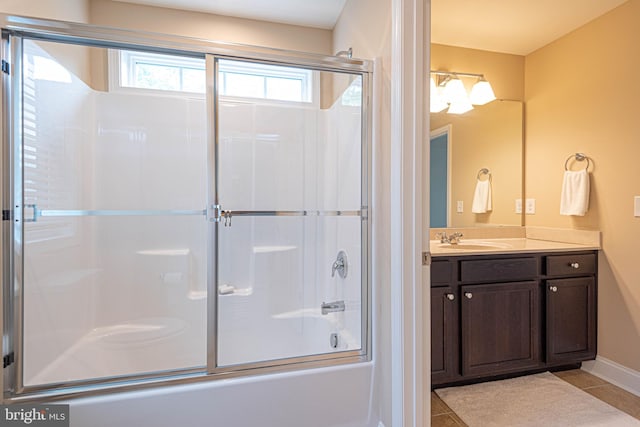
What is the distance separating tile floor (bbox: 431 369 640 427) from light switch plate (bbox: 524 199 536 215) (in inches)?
47.5

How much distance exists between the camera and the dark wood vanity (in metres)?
2.01

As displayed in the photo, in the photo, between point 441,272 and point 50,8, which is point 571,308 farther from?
point 50,8

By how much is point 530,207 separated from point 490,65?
4.05ft

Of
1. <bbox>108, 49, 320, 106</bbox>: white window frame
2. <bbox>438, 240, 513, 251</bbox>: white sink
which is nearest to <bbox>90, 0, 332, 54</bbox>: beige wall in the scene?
<bbox>108, 49, 320, 106</bbox>: white window frame

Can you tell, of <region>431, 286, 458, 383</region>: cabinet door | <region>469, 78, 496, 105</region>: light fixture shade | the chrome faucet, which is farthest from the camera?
<region>469, 78, 496, 105</region>: light fixture shade

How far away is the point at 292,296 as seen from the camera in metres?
2.47

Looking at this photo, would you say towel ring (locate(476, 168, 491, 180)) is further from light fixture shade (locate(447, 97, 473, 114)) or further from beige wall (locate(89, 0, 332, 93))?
beige wall (locate(89, 0, 332, 93))

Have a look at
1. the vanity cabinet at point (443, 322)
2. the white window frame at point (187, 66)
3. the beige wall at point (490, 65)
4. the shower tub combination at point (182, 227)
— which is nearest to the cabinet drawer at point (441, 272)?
the vanity cabinet at point (443, 322)

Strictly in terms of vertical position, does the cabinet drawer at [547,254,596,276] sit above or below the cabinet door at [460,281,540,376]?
above

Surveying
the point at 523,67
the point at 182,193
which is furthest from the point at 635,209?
the point at 182,193

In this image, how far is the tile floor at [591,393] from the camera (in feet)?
5.97

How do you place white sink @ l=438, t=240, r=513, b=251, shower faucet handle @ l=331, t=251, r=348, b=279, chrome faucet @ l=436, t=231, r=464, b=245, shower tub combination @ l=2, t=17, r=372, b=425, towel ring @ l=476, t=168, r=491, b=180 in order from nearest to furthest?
shower tub combination @ l=2, t=17, r=372, b=425
shower faucet handle @ l=331, t=251, r=348, b=279
white sink @ l=438, t=240, r=513, b=251
chrome faucet @ l=436, t=231, r=464, b=245
towel ring @ l=476, t=168, r=491, b=180

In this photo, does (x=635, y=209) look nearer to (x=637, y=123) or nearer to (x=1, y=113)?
(x=637, y=123)
